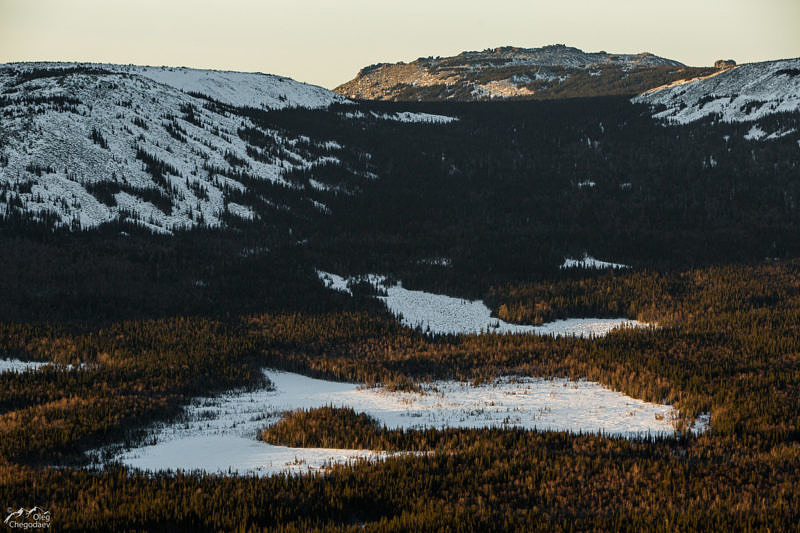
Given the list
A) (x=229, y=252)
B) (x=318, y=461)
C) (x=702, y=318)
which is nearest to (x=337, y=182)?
(x=229, y=252)

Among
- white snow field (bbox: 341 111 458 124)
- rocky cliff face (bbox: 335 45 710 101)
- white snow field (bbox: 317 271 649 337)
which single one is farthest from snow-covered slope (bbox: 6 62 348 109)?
rocky cliff face (bbox: 335 45 710 101)

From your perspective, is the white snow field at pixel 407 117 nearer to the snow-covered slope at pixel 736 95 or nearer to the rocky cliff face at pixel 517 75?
the snow-covered slope at pixel 736 95

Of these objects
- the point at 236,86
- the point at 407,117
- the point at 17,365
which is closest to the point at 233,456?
the point at 17,365

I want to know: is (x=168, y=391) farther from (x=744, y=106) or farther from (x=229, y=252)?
(x=744, y=106)

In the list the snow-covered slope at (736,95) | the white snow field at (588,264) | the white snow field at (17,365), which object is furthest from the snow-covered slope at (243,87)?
the white snow field at (17,365)

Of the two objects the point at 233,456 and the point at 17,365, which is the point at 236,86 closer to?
the point at 17,365

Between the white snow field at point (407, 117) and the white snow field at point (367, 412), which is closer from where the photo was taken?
the white snow field at point (367, 412)
